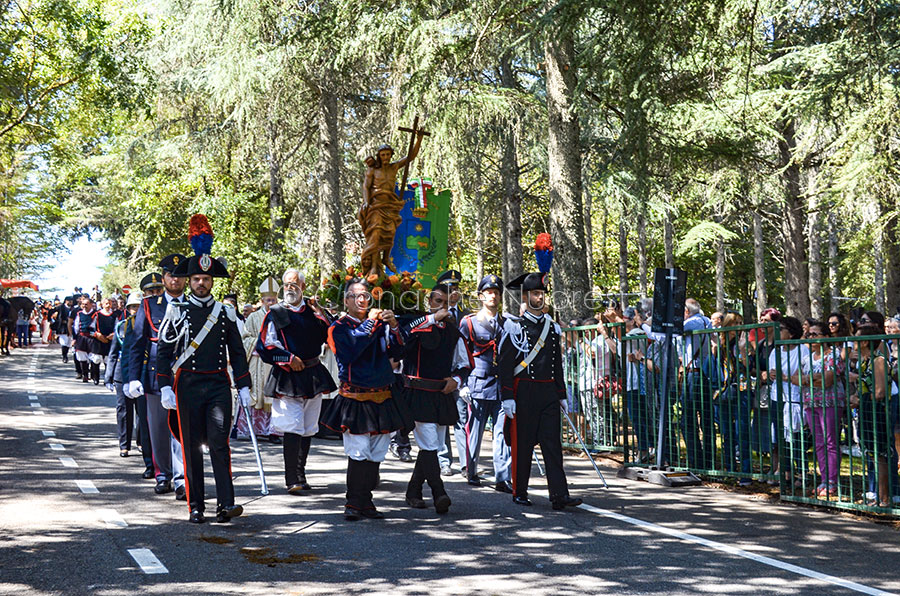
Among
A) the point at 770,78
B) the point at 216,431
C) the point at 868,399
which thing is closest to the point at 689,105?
the point at 770,78

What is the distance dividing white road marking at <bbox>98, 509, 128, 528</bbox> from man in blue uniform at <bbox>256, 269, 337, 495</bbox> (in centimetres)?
181

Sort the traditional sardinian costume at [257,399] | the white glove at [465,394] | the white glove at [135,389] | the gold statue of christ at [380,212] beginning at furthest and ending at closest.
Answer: the traditional sardinian costume at [257,399] < the gold statue of christ at [380,212] < the white glove at [465,394] < the white glove at [135,389]

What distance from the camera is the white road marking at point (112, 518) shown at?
316 inches

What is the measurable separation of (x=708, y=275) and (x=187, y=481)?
144ft

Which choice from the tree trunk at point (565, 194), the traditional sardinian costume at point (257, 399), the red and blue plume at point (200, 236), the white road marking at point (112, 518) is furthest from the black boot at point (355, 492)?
the tree trunk at point (565, 194)

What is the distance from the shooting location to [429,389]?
30.2 ft

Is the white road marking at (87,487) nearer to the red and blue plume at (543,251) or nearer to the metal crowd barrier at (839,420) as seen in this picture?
the red and blue plume at (543,251)

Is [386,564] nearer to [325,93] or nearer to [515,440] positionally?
[515,440]

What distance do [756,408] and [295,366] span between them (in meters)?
4.42

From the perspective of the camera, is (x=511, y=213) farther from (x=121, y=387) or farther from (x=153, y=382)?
(x=153, y=382)

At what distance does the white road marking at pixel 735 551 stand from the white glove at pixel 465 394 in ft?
5.81

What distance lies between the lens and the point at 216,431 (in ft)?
27.3

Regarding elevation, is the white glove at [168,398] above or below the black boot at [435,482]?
above

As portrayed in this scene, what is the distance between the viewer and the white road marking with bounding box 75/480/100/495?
951cm
